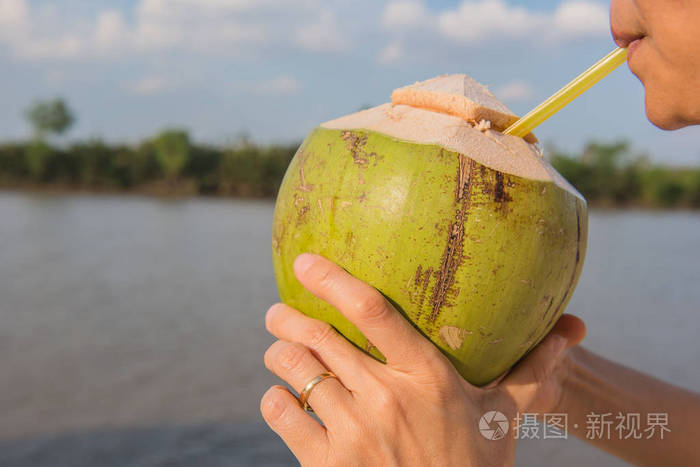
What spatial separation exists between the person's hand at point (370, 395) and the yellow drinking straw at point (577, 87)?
489 millimetres

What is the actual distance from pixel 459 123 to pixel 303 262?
407 millimetres

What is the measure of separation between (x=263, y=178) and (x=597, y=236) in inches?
606

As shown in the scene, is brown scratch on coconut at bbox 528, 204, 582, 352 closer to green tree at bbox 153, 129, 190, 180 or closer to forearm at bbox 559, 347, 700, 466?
forearm at bbox 559, 347, 700, 466

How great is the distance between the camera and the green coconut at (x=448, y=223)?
99cm

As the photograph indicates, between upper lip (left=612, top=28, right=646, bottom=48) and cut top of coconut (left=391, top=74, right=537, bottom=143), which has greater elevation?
upper lip (left=612, top=28, right=646, bottom=48)

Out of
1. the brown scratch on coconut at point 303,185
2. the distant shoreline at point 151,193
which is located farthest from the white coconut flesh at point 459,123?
the distant shoreline at point 151,193

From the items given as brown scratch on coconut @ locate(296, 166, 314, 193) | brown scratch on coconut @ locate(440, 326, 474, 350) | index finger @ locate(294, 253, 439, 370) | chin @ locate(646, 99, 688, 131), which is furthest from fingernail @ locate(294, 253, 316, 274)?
chin @ locate(646, 99, 688, 131)

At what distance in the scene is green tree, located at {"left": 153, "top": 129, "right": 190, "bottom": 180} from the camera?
24.8 meters

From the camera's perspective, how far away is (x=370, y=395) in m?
1.01

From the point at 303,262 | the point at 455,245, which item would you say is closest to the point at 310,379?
the point at 303,262

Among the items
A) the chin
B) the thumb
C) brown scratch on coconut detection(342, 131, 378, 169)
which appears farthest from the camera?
the thumb

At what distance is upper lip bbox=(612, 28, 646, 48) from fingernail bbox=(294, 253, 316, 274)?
685mm

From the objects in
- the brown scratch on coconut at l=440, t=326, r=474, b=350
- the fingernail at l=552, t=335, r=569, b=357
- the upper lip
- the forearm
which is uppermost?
the upper lip

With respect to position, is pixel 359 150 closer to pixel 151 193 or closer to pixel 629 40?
pixel 629 40
